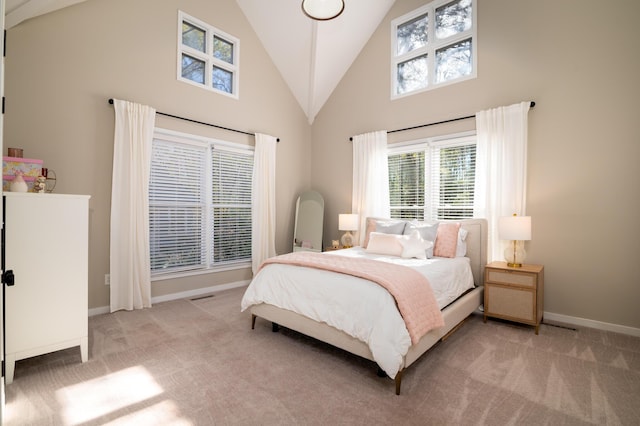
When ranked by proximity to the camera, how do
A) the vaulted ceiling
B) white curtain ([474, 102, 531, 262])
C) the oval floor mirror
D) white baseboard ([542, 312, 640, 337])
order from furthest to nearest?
the oval floor mirror < the vaulted ceiling < white curtain ([474, 102, 531, 262]) < white baseboard ([542, 312, 640, 337])

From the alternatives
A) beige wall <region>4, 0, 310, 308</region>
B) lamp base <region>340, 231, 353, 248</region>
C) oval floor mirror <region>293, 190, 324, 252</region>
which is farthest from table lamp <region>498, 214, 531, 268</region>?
beige wall <region>4, 0, 310, 308</region>

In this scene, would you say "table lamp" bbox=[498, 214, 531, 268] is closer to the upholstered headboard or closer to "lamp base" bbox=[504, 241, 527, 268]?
"lamp base" bbox=[504, 241, 527, 268]

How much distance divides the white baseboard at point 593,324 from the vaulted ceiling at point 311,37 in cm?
435

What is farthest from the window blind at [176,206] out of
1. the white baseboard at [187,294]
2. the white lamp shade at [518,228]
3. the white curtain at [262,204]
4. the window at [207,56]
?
the white lamp shade at [518,228]

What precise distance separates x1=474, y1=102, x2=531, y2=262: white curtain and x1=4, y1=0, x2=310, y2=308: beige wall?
11.1ft

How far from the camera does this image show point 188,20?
398 cm

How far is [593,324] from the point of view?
9.73ft

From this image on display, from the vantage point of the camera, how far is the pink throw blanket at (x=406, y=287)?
200cm

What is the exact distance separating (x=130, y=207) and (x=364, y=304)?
287cm

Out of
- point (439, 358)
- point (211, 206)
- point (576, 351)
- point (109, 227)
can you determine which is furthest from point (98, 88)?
point (576, 351)

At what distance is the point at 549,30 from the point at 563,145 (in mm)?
1217

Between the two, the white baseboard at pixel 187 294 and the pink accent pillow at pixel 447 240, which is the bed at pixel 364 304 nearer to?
the pink accent pillow at pixel 447 240

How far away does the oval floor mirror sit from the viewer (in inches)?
199

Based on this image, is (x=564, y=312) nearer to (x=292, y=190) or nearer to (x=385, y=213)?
(x=385, y=213)
